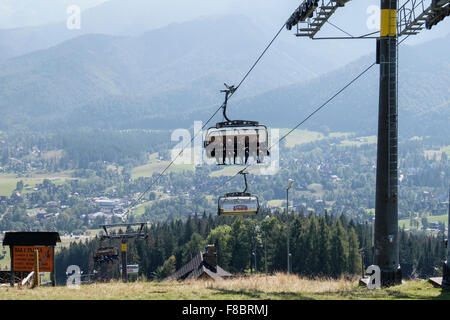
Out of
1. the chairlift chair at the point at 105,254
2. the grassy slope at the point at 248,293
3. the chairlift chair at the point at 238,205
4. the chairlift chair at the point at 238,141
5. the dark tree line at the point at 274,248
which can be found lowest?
the dark tree line at the point at 274,248

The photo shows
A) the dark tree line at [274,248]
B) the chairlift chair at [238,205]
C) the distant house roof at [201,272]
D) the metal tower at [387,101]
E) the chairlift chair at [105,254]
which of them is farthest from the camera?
the dark tree line at [274,248]

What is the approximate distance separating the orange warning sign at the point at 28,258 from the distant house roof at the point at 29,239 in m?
0.19

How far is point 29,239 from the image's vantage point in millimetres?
26375

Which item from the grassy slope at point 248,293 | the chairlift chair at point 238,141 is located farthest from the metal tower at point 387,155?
the chairlift chair at point 238,141

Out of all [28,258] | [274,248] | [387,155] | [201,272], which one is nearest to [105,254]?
[201,272]

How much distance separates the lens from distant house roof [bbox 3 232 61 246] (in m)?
26.1

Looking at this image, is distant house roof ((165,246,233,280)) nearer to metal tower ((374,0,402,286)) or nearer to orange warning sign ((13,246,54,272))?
orange warning sign ((13,246,54,272))

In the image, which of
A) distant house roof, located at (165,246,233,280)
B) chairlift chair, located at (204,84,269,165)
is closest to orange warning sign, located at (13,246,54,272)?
chairlift chair, located at (204,84,269,165)

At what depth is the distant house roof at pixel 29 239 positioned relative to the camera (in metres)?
26.1

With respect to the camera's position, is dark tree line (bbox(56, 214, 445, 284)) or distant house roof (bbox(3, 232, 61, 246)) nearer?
distant house roof (bbox(3, 232, 61, 246))

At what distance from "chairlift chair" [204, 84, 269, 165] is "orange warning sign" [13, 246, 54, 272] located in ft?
26.8

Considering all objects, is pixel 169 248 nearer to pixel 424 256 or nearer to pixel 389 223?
pixel 424 256

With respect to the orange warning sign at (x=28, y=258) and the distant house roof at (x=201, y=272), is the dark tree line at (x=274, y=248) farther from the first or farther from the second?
the orange warning sign at (x=28, y=258)

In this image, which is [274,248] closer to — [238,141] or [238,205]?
[238,205]
